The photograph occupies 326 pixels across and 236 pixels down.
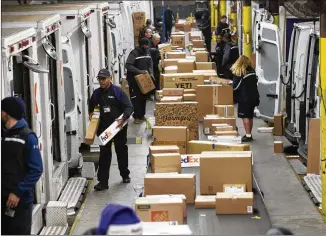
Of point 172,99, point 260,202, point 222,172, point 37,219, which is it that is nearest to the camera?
point 260,202

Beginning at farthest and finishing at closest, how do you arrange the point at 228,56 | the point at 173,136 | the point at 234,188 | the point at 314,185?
the point at 228,56 < the point at 314,185 < the point at 173,136 < the point at 234,188

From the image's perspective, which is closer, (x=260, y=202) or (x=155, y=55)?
(x=260, y=202)

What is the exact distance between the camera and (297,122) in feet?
48.0

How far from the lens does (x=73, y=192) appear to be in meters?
12.3

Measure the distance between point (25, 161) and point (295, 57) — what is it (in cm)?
726

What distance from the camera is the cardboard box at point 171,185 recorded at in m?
8.93

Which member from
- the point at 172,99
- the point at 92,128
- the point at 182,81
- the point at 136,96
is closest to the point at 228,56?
the point at 136,96

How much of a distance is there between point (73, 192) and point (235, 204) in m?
4.21

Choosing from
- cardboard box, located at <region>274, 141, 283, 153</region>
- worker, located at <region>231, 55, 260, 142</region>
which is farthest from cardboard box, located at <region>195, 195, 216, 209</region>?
worker, located at <region>231, 55, 260, 142</region>

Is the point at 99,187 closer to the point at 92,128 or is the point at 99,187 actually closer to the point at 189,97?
the point at 92,128

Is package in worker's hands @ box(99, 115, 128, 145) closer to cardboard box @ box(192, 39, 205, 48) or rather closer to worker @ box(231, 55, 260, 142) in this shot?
worker @ box(231, 55, 260, 142)

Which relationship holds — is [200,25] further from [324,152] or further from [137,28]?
[324,152]

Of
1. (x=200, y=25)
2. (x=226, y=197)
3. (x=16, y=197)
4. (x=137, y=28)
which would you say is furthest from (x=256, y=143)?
(x=200, y=25)

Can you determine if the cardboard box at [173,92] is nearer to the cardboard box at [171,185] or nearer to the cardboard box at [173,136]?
the cardboard box at [173,136]
